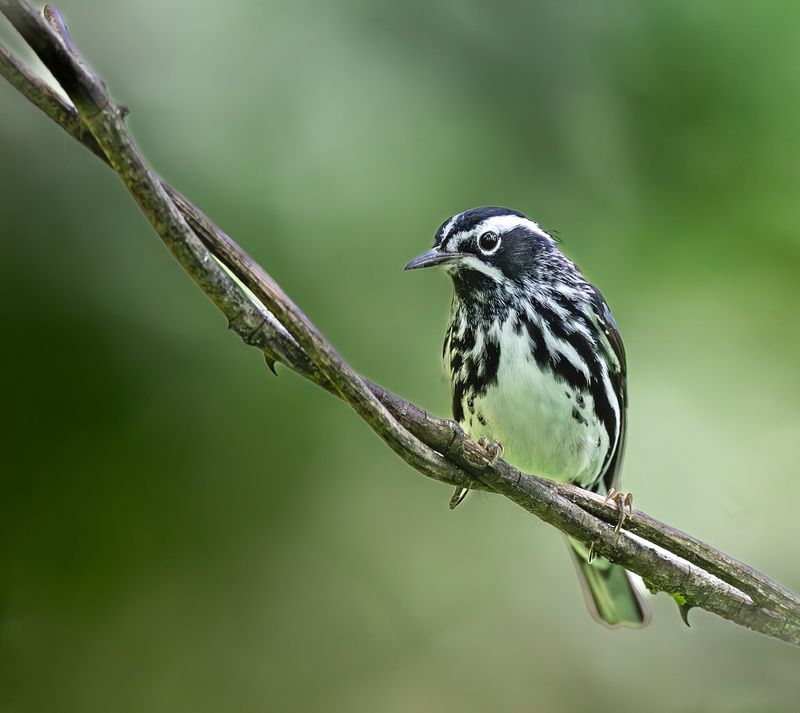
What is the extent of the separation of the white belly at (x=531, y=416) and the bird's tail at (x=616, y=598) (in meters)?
0.38

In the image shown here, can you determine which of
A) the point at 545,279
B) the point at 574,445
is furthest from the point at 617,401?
the point at 545,279

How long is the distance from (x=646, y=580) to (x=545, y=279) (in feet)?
5.50

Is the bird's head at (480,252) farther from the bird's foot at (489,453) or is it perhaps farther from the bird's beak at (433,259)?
the bird's foot at (489,453)

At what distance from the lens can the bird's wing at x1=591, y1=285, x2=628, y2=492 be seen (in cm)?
340

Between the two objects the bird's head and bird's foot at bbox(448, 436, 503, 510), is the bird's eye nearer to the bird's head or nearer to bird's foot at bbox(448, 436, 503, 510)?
the bird's head

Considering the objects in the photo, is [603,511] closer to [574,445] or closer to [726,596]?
[726,596]

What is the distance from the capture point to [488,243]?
134 inches

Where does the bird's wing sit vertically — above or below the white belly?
above

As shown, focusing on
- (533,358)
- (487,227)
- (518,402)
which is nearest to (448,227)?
(487,227)

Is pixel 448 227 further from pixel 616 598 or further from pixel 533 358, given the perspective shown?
pixel 616 598

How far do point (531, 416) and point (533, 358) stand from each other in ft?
0.68

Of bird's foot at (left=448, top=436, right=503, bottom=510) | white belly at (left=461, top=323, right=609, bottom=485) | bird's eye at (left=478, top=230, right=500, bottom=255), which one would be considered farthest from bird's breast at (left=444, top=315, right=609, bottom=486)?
bird's foot at (left=448, top=436, right=503, bottom=510)

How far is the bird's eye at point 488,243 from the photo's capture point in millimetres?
3391

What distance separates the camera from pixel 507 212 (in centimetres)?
349
